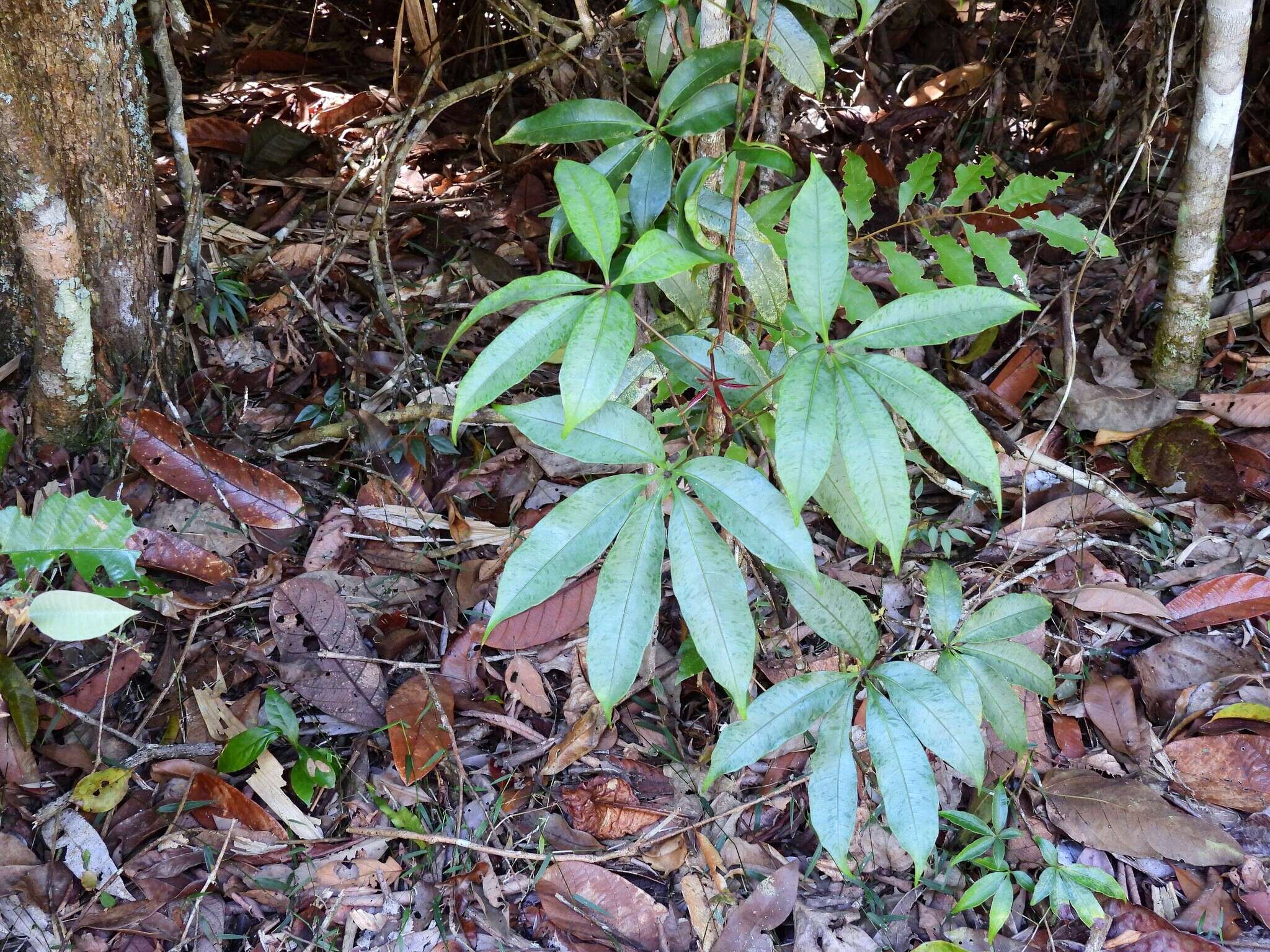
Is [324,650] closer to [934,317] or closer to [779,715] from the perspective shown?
[779,715]

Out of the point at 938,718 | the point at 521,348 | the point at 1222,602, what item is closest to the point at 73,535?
the point at 521,348

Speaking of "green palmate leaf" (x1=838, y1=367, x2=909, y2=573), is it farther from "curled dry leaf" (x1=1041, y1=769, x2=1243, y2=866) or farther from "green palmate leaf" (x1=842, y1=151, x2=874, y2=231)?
"curled dry leaf" (x1=1041, y1=769, x2=1243, y2=866)

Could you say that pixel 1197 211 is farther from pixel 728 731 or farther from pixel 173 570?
pixel 173 570

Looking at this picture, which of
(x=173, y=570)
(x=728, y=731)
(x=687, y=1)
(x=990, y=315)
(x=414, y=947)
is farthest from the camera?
(x=173, y=570)

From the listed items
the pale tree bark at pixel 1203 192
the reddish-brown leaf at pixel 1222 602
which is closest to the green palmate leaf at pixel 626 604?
the reddish-brown leaf at pixel 1222 602

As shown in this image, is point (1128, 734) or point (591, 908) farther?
point (1128, 734)

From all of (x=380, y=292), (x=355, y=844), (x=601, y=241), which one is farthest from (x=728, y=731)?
(x=380, y=292)

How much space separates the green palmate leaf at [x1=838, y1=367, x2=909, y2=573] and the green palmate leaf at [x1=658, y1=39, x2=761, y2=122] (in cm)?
51

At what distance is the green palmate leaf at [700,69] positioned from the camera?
1.28 meters

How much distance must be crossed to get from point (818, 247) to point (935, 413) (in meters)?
0.21

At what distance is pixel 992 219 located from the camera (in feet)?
7.61

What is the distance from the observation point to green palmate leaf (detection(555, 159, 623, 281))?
106cm

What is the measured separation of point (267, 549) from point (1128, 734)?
1661mm

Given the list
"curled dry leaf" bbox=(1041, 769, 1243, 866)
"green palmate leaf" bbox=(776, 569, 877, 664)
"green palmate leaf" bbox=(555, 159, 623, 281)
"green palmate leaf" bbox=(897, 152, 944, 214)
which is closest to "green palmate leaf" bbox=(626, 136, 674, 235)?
"green palmate leaf" bbox=(555, 159, 623, 281)
